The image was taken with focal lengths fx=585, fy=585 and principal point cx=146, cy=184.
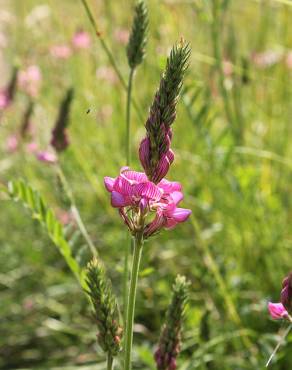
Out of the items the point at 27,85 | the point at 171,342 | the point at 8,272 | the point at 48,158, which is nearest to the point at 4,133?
the point at 27,85

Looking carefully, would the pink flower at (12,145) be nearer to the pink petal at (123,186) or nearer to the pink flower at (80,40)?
the pink flower at (80,40)

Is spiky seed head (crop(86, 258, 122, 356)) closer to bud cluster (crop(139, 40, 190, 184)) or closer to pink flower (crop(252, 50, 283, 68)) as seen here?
bud cluster (crop(139, 40, 190, 184))

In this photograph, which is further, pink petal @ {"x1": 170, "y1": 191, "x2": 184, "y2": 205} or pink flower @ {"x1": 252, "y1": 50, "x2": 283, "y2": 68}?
pink flower @ {"x1": 252, "y1": 50, "x2": 283, "y2": 68}

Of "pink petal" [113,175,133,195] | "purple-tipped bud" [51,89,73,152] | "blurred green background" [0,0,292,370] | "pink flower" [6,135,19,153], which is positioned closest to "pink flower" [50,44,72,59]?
"blurred green background" [0,0,292,370]

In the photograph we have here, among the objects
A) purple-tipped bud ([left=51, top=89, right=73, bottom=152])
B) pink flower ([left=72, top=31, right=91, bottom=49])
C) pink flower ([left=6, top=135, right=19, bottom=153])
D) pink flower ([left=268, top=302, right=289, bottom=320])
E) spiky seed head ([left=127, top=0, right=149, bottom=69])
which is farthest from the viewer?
pink flower ([left=72, top=31, right=91, bottom=49])

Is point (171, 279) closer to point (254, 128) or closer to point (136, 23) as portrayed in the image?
point (254, 128)

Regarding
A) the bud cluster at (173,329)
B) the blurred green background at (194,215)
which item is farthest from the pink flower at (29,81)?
the bud cluster at (173,329)
